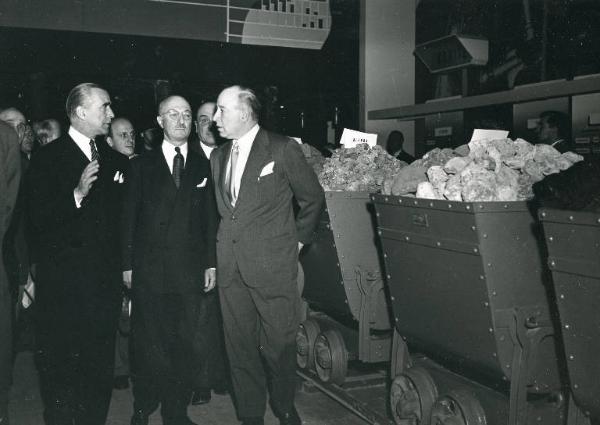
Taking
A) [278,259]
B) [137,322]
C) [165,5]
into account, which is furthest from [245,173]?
[165,5]

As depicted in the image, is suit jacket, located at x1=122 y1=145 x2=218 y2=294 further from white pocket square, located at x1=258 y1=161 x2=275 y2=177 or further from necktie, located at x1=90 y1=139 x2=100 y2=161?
white pocket square, located at x1=258 y1=161 x2=275 y2=177

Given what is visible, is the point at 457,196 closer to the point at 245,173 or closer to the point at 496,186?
the point at 496,186

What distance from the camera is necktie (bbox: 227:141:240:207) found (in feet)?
10.2

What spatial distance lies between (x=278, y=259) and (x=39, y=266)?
1113mm

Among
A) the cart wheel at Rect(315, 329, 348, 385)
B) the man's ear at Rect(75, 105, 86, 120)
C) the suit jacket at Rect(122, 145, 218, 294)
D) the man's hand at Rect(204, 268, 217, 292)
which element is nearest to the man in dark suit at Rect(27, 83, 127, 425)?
the man's ear at Rect(75, 105, 86, 120)

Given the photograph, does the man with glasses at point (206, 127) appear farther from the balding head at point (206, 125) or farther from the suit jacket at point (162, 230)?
the suit jacket at point (162, 230)

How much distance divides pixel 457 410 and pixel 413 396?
1.04 ft

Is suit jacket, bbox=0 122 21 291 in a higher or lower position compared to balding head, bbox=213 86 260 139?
lower

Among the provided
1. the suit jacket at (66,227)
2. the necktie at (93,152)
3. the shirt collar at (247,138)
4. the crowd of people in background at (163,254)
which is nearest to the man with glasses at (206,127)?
the crowd of people in background at (163,254)

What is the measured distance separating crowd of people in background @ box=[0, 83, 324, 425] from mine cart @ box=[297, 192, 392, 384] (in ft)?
1.19

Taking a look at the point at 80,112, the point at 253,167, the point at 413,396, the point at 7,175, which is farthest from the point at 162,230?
the point at 413,396

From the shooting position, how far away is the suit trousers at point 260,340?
10.0 feet

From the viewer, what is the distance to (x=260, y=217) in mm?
3035

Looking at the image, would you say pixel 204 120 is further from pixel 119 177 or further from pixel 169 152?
pixel 119 177
